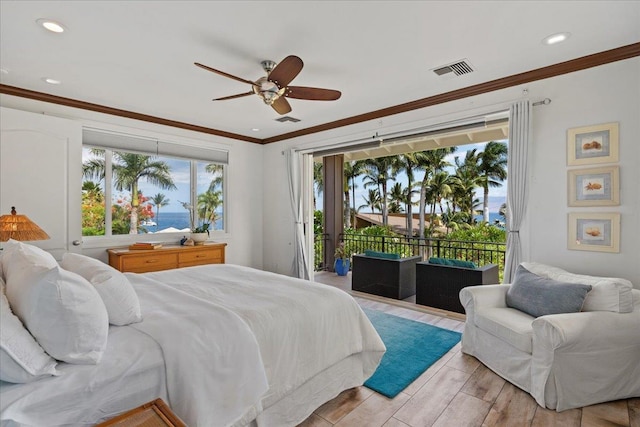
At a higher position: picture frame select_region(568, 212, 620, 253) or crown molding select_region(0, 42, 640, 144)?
crown molding select_region(0, 42, 640, 144)

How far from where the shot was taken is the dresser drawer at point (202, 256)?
14.5 ft

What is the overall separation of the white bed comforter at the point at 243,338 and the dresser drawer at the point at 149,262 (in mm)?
1553

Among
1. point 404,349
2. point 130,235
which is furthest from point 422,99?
point 130,235

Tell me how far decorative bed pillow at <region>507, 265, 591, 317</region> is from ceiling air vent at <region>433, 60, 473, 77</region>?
6.15ft

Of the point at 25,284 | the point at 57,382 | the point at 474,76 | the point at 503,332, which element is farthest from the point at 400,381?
the point at 474,76

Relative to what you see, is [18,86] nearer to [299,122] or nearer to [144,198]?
[144,198]

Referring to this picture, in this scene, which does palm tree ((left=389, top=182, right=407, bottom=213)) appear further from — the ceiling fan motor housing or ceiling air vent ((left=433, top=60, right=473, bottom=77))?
the ceiling fan motor housing

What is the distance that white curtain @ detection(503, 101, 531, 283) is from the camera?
318cm

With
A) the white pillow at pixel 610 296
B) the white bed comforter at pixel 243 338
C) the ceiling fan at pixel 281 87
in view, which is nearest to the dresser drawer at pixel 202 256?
the white bed comforter at pixel 243 338

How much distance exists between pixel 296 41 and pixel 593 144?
272 cm

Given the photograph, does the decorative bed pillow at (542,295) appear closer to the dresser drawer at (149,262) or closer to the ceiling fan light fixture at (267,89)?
the ceiling fan light fixture at (267,89)

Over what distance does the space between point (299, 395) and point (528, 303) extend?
74.6 inches

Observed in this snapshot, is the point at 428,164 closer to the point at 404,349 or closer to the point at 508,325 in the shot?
the point at 404,349

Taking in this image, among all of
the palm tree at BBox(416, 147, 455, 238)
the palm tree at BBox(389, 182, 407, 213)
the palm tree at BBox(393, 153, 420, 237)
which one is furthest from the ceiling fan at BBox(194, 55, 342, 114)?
the palm tree at BBox(389, 182, 407, 213)
